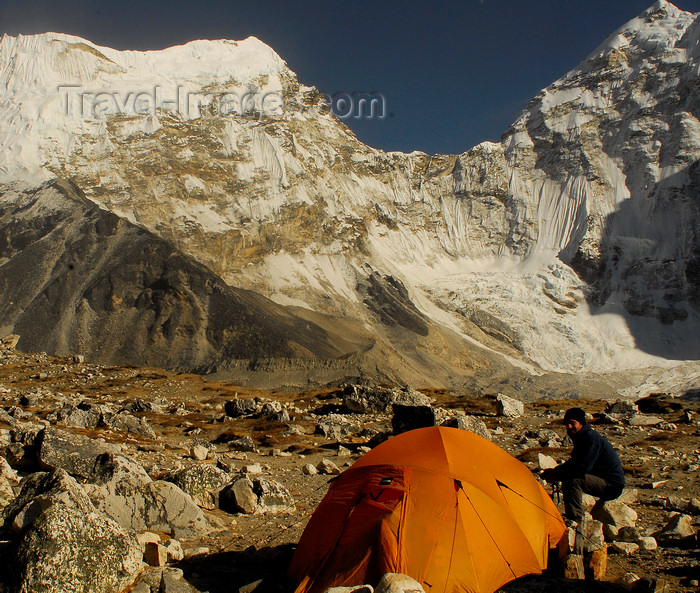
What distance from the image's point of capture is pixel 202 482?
35.8 ft

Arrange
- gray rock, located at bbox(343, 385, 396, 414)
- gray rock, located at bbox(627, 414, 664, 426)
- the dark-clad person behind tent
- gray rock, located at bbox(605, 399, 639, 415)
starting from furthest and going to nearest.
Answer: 1. gray rock, located at bbox(343, 385, 396, 414)
2. gray rock, located at bbox(605, 399, 639, 415)
3. gray rock, located at bbox(627, 414, 664, 426)
4. the dark-clad person behind tent

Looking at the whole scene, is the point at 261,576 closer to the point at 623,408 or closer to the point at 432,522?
the point at 432,522

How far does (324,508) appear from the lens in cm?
835

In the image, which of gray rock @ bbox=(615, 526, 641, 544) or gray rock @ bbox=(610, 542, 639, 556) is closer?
gray rock @ bbox=(610, 542, 639, 556)

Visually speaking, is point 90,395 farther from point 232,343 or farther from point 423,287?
point 423,287

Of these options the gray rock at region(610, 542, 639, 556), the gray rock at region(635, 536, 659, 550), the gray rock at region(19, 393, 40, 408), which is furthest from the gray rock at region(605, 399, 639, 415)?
the gray rock at region(19, 393, 40, 408)

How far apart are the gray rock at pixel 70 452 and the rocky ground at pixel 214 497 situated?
0.03 metres

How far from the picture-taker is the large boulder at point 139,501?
28.7 feet

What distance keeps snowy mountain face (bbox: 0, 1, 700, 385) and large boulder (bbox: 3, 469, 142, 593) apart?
74.8 metres

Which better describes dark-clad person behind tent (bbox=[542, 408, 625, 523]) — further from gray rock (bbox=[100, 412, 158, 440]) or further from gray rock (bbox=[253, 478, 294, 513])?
gray rock (bbox=[100, 412, 158, 440])

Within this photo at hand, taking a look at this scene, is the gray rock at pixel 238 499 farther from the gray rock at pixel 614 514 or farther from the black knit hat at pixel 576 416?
the gray rock at pixel 614 514

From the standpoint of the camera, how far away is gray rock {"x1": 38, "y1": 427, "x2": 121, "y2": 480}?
9492 millimetres

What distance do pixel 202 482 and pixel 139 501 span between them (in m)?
2.00

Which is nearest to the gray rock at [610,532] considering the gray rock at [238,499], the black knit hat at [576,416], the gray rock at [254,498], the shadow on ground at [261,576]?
the black knit hat at [576,416]
